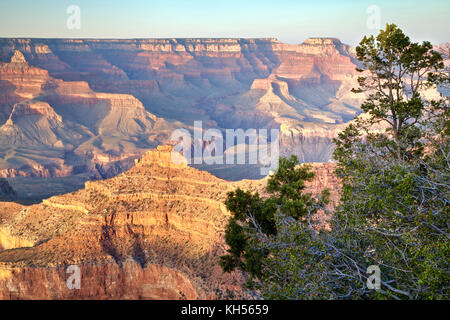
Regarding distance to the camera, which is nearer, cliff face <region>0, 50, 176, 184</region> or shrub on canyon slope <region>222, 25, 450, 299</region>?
shrub on canyon slope <region>222, 25, 450, 299</region>

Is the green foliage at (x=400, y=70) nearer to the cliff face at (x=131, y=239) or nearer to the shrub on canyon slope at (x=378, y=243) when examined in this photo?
the shrub on canyon slope at (x=378, y=243)

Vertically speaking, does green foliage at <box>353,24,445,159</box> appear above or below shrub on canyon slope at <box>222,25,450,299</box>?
above

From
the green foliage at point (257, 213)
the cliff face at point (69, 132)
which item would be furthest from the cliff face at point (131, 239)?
the cliff face at point (69, 132)

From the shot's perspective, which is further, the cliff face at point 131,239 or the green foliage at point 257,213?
the cliff face at point 131,239

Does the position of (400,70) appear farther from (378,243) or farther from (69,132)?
(69,132)

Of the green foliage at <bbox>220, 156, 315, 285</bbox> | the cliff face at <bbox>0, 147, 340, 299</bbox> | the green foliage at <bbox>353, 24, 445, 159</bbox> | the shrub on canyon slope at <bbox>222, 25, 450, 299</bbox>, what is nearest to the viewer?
the shrub on canyon slope at <bbox>222, 25, 450, 299</bbox>

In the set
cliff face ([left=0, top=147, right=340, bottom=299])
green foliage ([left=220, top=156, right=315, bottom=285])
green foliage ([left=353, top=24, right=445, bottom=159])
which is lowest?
cliff face ([left=0, top=147, right=340, bottom=299])

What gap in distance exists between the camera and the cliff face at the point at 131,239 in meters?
32.6

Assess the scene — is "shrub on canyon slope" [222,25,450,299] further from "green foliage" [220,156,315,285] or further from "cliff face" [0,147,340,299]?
"cliff face" [0,147,340,299]

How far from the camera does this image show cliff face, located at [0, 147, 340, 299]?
32562 mm

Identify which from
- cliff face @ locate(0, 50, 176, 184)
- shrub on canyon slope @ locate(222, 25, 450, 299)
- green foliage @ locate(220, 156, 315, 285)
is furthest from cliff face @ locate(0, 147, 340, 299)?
cliff face @ locate(0, 50, 176, 184)

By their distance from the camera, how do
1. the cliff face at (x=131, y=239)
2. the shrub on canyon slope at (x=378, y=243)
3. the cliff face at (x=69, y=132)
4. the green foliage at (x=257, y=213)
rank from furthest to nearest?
the cliff face at (x=69, y=132), the cliff face at (x=131, y=239), the green foliage at (x=257, y=213), the shrub on canyon slope at (x=378, y=243)
